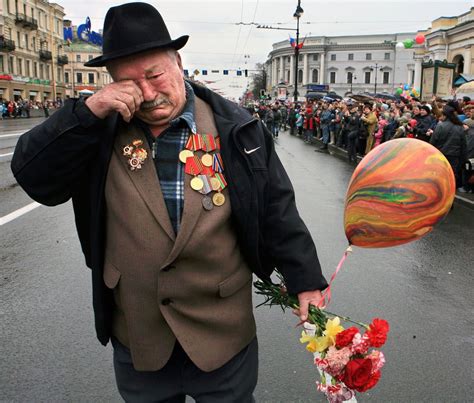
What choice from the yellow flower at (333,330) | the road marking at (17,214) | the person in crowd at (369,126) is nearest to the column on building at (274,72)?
the person in crowd at (369,126)

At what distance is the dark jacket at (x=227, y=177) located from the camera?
66.9 inches

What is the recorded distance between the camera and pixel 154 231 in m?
1.75

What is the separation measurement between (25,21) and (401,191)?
68.3m

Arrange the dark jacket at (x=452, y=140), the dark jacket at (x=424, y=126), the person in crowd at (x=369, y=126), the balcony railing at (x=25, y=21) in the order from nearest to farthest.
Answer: the dark jacket at (x=452, y=140) < the dark jacket at (x=424, y=126) < the person in crowd at (x=369, y=126) < the balcony railing at (x=25, y=21)

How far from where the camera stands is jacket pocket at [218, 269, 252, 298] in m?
1.84

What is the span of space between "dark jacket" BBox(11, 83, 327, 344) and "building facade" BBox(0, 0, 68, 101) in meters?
59.3

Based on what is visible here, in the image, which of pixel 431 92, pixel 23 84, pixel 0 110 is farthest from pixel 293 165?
pixel 23 84

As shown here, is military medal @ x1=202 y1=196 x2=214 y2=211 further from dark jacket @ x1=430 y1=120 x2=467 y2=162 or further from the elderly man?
dark jacket @ x1=430 y1=120 x2=467 y2=162

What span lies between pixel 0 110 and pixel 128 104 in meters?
42.6

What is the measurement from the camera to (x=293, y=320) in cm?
419

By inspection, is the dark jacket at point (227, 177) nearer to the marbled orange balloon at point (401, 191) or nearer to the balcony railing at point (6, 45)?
the marbled orange balloon at point (401, 191)

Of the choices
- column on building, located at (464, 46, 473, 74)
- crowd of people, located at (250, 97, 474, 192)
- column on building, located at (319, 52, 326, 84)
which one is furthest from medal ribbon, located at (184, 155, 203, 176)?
column on building, located at (319, 52, 326, 84)

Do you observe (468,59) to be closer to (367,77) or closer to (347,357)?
(347,357)

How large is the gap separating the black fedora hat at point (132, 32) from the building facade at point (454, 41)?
5442 cm
